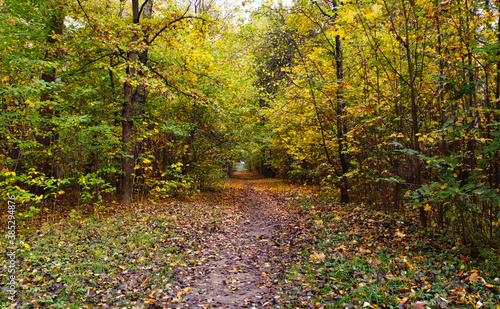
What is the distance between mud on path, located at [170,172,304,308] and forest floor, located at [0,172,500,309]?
26 millimetres

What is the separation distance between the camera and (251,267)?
6145 mm

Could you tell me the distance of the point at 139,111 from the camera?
11.0 meters

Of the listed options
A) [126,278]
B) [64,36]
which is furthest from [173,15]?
[126,278]

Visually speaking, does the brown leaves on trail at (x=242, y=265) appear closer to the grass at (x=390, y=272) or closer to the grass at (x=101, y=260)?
the grass at (x=101, y=260)

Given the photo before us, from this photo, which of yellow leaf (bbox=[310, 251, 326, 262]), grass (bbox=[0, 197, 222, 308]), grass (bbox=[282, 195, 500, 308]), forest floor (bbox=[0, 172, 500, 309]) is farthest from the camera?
yellow leaf (bbox=[310, 251, 326, 262])

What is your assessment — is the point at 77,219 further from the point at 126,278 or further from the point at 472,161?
the point at 472,161

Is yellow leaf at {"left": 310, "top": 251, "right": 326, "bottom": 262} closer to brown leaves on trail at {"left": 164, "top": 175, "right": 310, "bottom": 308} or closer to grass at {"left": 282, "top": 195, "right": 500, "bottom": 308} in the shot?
grass at {"left": 282, "top": 195, "right": 500, "bottom": 308}

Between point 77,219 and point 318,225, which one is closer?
point 318,225

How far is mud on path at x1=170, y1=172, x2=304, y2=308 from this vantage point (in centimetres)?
469

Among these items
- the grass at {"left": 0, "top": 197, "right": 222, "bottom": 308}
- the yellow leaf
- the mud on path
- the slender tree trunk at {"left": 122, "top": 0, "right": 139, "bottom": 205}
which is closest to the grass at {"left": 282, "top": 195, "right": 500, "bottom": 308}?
the yellow leaf

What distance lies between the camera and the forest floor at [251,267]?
401 cm

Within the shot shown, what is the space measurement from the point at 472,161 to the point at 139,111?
10.9 metres

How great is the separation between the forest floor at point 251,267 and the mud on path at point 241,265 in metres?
0.03

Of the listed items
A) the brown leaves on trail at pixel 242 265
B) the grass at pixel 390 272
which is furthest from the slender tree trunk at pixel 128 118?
the grass at pixel 390 272
